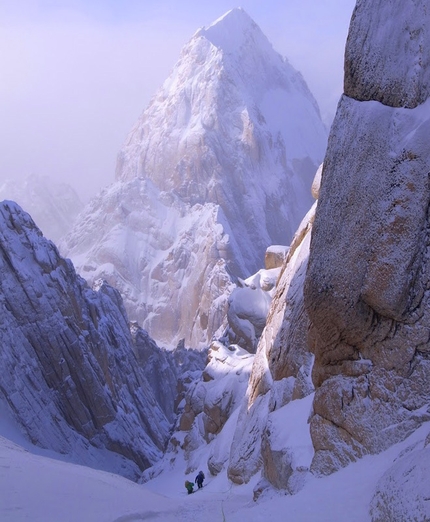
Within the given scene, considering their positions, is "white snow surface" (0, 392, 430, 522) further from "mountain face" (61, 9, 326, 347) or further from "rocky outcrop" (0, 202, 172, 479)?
"mountain face" (61, 9, 326, 347)

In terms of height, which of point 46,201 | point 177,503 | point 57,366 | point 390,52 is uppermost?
point 390,52

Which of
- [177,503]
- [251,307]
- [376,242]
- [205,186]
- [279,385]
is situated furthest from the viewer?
[205,186]

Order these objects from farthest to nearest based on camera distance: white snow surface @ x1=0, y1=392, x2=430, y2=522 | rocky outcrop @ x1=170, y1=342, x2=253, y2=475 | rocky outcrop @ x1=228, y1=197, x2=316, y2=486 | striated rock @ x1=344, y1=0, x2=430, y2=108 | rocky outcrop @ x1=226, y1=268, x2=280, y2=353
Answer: rocky outcrop @ x1=226, y1=268, x2=280, y2=353 → rocky outcrop @ x1=170, y1=342, x2=253, y2=475 → rocky outcrop @ x1=228, y1=197, x2=316, y2=486 → striated rock @ x1=344, y1=0, x2=430, y2=108 → white snow surface @ x1=0, y1=392, x2=430, y2=522

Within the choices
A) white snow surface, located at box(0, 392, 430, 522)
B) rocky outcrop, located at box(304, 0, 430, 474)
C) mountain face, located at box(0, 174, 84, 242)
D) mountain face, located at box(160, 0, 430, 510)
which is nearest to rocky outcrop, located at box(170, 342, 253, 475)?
white snow surface, located at box(0, 392, 430, 522)

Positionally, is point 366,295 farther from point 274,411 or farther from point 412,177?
point 274,411

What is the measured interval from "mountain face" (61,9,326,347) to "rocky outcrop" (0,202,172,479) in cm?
4553

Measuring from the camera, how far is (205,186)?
146 meters

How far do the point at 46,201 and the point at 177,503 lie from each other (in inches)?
7021

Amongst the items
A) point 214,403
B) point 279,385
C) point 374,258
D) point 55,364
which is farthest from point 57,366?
point 374,258

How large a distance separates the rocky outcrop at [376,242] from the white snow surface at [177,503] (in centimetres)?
66

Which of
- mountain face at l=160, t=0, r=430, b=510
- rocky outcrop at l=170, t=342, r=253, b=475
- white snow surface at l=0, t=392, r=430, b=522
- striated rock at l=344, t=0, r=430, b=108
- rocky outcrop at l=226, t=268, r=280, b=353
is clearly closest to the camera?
white snow surface at l=0, t=392, r=430, b=522

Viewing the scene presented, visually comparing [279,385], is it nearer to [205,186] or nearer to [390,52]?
[390,52]

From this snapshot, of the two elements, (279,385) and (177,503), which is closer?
(177,503)

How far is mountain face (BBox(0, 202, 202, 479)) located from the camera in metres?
50.6
